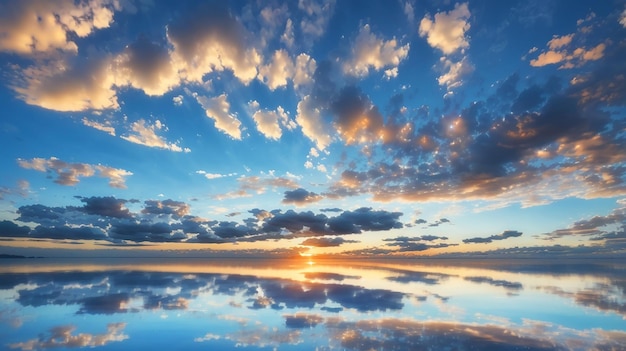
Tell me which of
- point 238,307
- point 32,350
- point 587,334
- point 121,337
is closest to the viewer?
point 32,350

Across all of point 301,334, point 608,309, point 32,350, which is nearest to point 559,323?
point 608,309

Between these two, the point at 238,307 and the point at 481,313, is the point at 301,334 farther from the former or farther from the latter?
the point at 481,313

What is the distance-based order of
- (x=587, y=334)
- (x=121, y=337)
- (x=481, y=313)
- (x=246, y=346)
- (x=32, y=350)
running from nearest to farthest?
(x=32, y=350) → (x=246, y=346) → (x=121, y=337) → (x=587, y=334) → (x=481, y=313)

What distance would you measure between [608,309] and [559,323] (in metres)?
8.19

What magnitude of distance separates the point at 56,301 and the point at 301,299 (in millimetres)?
21769

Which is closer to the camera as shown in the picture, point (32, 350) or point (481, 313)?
point (32, 350)

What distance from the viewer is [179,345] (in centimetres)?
1617

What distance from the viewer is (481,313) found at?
24281 millimetres

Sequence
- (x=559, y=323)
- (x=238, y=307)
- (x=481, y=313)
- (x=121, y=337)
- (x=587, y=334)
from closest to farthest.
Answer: (x=121, y=337) → (x=587, y=334) → (x=559, y=323) → (x=481, y=313) → (x=238, y=307)

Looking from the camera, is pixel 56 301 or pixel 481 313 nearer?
pixel 481 313

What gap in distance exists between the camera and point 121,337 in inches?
679

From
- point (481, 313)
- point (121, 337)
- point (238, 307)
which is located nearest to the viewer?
point (121, 337)

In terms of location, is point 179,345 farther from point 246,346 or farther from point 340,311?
point 340,311

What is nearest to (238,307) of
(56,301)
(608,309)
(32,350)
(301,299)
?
(301,299)
